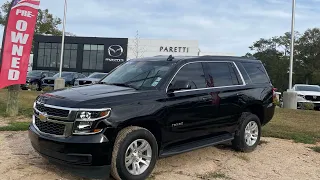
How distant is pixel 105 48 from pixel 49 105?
169 feet

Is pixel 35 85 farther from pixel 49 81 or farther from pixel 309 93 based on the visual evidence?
pixel 309 93

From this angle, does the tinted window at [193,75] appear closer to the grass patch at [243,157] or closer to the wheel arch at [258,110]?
the wheel arch at [258,110]

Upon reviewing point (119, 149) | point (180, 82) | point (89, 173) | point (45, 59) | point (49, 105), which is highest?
point (45, 59)

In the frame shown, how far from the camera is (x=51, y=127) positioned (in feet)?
15.4

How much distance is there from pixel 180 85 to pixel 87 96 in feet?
4.70

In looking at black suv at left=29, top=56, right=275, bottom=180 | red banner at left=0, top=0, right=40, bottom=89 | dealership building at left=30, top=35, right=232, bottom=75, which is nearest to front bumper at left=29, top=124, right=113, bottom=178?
black suv at left=29, top=56, right=275, bottom=180

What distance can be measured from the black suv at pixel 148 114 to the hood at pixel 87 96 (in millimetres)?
13

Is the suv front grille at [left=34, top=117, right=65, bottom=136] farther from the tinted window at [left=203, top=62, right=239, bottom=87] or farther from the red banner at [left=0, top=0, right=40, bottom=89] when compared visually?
the red banner at [left=0, top=0, right=40, bottom=89]

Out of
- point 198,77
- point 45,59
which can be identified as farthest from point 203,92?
point 45,59

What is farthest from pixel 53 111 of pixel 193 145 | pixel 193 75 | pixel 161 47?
pixel 161 47

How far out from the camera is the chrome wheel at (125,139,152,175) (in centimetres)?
473

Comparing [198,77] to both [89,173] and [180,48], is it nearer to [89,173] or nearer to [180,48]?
[89,173]

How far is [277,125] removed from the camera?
33.0 feet

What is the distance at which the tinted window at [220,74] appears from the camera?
Answer: 6.14m
